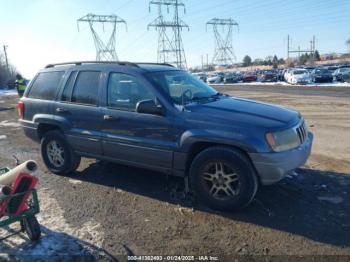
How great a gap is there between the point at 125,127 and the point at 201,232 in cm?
183

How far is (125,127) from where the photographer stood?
5098 millimetres

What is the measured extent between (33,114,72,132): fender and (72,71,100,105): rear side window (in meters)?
0.37

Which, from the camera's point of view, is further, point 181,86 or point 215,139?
point 181,86

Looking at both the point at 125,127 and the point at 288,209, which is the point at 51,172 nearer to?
the point at 125,127

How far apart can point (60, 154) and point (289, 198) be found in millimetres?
3599

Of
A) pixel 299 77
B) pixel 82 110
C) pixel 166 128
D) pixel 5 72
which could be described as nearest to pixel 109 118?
pixel 82 110

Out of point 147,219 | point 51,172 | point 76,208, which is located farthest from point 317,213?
point 51,172

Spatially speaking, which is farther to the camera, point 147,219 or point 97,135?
point 97,135

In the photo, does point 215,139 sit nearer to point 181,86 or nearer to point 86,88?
point 181,86

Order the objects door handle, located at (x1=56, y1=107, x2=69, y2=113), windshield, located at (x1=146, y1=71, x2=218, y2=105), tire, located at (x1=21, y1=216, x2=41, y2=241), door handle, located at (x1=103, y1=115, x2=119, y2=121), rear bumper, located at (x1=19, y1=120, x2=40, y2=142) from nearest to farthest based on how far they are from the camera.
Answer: tire, located at (x1=21, y1=216, x2=41, y2=241) → windshield, located at (x1=146, y1=71, x2=218, y2=105) → door handle, located at (x1=103, y1=115, x2=119, y2=121) → door handle, located at (x1=56, y1=107, x2=69, y2=113) → rear bumper, located at (x1=19, y1=120, x2=40, y2=142)

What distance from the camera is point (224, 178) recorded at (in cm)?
446

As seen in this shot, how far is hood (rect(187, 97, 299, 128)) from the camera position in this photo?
4320mm

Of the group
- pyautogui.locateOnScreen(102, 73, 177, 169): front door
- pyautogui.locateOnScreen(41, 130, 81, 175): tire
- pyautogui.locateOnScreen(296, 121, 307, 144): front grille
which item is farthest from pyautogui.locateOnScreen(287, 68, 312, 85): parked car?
pyautogui.locateOnScreen(102, 73, 177, 169): front door

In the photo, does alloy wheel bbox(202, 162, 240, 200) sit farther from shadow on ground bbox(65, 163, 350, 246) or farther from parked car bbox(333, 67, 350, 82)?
parked car bbox(333, 67, 350, 82)
